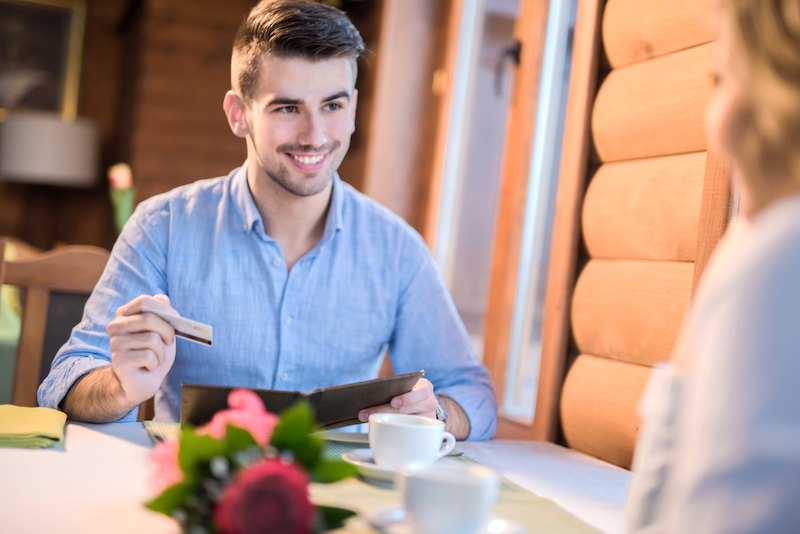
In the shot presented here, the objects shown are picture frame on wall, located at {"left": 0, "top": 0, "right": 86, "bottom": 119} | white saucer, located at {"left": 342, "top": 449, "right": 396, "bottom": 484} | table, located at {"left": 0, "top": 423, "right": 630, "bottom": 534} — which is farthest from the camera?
picture frame on wall, located at {"left": 0, "top": 0, "right": 86, "bottom": 119}

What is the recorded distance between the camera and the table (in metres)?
0.65

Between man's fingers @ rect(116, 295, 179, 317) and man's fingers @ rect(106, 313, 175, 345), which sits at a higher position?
man's fingers @ rect(116, 295, 179, 317)

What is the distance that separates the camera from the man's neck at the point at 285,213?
1.51 m

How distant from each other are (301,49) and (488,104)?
49.3 inches

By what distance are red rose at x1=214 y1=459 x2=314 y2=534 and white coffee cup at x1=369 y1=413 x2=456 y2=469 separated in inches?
12.5

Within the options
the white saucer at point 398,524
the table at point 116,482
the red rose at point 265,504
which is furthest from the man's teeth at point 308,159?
the red rose at point 265,504

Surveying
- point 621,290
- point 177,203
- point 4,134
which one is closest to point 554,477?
point 621,290

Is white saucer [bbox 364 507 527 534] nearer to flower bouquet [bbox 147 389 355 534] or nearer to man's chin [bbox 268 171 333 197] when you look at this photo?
flower bouquet [bbox 147 389 355 534]

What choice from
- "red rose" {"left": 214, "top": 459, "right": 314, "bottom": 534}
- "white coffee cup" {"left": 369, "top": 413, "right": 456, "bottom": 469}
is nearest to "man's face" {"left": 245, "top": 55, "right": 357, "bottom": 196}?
"white coffee cup" {"left": 369, "top": 413, "right": 456, "bottom": 469}

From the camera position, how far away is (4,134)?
14.3 feet

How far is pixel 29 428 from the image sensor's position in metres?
0.90

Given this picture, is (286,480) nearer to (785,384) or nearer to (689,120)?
(785,384)

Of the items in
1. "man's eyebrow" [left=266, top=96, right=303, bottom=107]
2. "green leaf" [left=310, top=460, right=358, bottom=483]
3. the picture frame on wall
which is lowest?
"green leaf" [left=310, top=460, right=358, bottom=483]

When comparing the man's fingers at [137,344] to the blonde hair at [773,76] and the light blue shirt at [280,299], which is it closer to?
the light blue shirt at [280,299]
